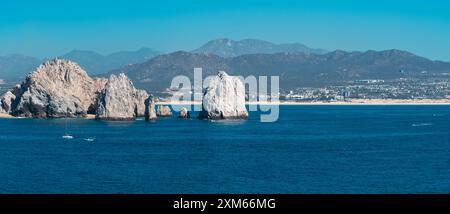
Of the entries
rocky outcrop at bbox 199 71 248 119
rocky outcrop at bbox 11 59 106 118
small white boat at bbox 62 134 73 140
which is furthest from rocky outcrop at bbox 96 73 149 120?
small white boat at bbox 62 134 73 140

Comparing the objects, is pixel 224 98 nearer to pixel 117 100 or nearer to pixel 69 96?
pixel 117 100

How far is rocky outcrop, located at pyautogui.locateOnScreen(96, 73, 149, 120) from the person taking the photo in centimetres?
13550

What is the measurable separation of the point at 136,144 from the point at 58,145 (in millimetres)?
9004

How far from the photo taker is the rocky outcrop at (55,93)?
476ft

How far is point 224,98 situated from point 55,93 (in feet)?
104

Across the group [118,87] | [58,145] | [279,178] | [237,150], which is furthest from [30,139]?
[279,178]

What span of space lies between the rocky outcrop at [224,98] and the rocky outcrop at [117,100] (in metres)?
13.4

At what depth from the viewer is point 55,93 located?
144500mm

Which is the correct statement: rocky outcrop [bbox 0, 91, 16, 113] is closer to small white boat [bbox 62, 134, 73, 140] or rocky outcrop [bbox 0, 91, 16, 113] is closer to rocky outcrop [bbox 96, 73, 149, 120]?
rocky outcrop [bbox 96, 73, 149, 120]

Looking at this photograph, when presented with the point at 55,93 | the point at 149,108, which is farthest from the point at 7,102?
the point at 149,108

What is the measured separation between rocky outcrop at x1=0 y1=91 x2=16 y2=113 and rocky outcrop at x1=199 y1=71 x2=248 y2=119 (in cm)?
3985

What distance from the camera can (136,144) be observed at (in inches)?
3634

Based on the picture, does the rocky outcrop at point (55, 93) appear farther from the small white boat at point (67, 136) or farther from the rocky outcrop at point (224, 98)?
the small white boat at point (67, 136)

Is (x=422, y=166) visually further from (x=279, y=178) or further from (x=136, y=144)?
(x=136, y=144)
